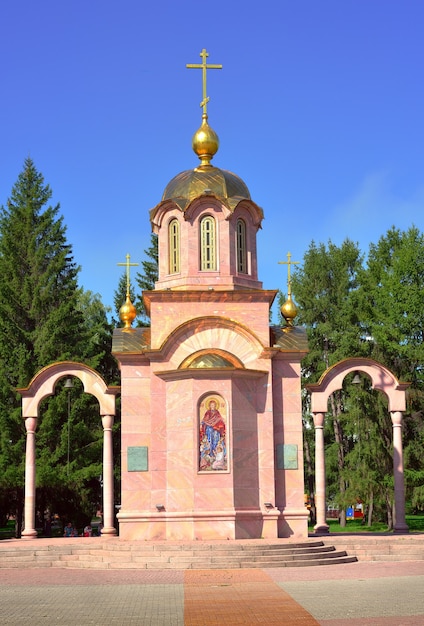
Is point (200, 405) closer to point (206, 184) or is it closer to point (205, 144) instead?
point (206, 184)

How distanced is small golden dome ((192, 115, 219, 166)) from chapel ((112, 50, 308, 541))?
1.63 m

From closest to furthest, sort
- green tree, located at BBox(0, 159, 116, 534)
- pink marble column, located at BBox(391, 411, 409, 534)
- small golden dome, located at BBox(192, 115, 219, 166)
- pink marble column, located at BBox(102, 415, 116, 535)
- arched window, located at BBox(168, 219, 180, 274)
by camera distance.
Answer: pink marble column, located at BBox(102, 415, 116, 535) → pink marble column, located at BBox(391, 411, 409, 534) → arched window, located at BBox(168, 219, 180, 274) → small golden dome, located at BBox(192, 115, 219, 166) → green tree, located at BBox(0, 159, 116, 534)

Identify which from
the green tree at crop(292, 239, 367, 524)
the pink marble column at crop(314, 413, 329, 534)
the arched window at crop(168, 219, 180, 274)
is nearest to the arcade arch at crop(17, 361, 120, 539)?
the arched window at crop(168, 219, 180, 274)

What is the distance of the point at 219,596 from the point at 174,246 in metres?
13.7

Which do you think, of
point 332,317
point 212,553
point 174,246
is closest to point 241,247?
point 174,246

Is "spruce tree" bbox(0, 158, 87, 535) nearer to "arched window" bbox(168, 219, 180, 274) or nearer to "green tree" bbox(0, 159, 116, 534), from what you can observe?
"green tree" bbox(0, 159, 116, 534)

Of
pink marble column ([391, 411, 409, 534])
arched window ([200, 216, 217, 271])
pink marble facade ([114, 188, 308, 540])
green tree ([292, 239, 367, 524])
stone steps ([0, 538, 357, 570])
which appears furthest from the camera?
green tree ([292, 239, 367, 524])

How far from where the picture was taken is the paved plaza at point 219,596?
1169 cm

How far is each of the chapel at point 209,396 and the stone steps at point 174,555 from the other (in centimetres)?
206

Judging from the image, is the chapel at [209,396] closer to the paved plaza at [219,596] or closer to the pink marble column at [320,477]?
the pink marble column at [320,477]

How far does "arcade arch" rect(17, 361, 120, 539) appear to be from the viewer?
83.4 ft

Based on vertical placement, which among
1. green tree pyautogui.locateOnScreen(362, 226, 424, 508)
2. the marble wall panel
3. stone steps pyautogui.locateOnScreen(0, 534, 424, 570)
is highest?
green tree pyautogui.locateOnScreen(362, 226, 424, 508)

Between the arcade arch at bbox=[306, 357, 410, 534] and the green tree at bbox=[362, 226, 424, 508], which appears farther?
the green tree at bbox=[362, 226, 424, 508]

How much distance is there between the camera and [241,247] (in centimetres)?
2606
